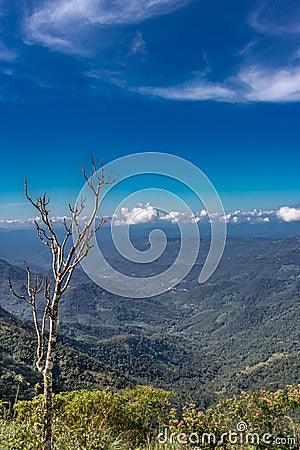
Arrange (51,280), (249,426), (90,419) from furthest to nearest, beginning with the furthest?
1. (90,419)
2. (249,426)
3. (51,280)

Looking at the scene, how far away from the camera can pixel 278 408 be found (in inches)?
250

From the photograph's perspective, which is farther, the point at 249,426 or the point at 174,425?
the point at 174,425

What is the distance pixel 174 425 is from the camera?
6656 mm

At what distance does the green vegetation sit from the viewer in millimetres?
5469

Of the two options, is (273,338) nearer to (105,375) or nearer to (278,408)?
(105,375)

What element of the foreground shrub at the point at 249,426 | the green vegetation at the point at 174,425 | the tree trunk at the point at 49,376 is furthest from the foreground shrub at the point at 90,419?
the foreground shrub at the point at 249,426

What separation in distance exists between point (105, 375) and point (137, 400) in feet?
182

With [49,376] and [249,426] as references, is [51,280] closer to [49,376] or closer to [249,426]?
[49,376]

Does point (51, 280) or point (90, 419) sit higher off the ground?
point (51, 280)

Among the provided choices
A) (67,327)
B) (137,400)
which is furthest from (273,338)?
(137,400)

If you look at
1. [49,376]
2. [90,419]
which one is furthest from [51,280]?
[90,419]

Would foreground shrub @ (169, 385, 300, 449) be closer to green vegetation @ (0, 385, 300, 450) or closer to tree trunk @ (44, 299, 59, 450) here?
green vegetation @ (0, 385, 300, 450)

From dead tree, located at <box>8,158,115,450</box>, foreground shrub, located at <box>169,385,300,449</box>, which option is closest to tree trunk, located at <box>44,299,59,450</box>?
dead tree, located at <box>8,158,115,450</box>

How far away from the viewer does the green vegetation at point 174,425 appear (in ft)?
17.9
